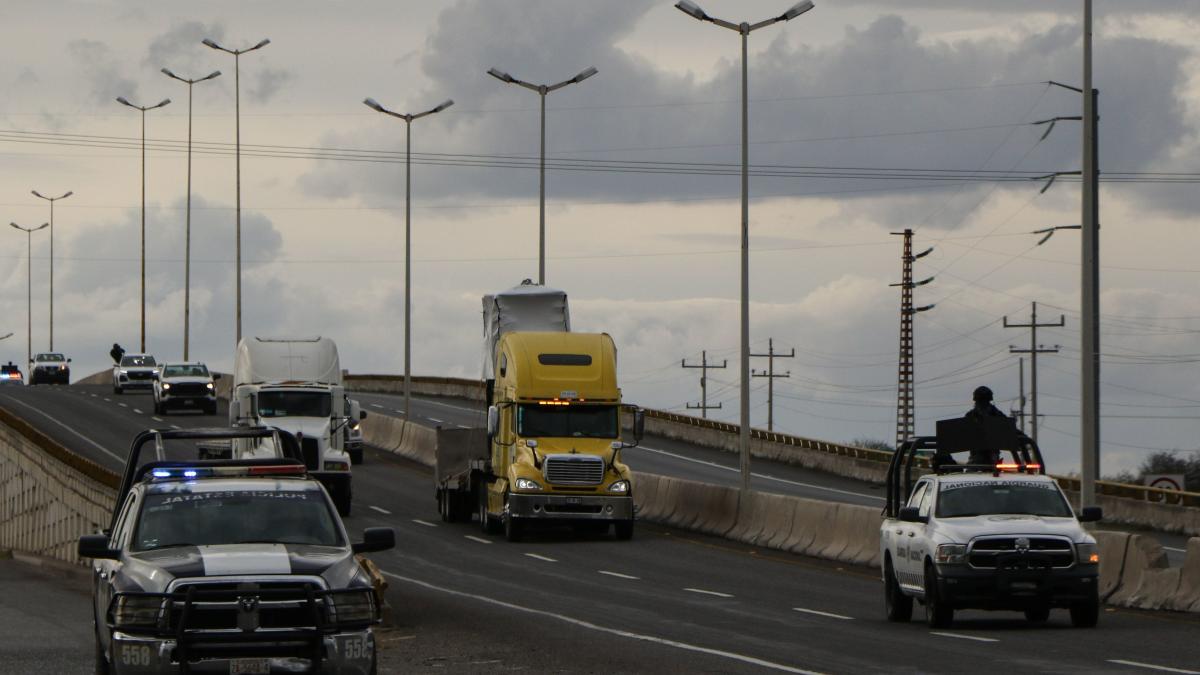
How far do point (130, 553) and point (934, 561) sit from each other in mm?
10003

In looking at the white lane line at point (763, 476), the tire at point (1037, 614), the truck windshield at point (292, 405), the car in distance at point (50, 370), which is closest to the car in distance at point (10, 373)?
the car in distance at point (50, 370)

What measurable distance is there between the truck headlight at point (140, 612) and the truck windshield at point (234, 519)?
0.96 meters

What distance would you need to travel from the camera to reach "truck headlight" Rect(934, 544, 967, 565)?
21.4 m

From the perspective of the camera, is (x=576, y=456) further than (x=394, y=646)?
Yes

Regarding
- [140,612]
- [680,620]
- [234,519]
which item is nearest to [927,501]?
[680,620]

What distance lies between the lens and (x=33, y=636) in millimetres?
22094

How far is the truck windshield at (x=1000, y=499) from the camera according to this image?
73.3 ft

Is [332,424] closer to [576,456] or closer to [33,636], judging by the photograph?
[576,456]

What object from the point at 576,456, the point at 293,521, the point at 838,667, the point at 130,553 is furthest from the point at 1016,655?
the point at 576,456

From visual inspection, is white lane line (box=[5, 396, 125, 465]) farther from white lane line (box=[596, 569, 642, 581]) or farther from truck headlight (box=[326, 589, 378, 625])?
truck headlight (box=[326, 589, 378, 625])

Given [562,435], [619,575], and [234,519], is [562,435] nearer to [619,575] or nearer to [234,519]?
[619,575]

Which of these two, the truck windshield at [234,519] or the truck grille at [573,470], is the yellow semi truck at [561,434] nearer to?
the truck grille at [573,470]

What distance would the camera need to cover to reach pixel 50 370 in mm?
104562

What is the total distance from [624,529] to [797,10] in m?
10.7
